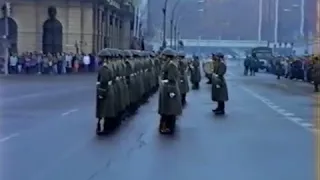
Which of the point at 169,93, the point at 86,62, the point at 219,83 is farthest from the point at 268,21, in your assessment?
the point at 169,93

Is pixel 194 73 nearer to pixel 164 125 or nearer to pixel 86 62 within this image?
pixel 164 125

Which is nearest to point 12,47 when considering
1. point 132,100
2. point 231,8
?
point 132,100

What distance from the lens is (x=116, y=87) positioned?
64.1 ft

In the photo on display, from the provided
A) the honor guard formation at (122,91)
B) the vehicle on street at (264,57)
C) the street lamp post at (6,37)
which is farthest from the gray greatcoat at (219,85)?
the vehicle on street at (264,57)

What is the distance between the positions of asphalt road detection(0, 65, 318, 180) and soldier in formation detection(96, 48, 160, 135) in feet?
1.32

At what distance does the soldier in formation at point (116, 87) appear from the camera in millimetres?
18312

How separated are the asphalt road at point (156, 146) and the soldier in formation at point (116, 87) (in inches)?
15.9

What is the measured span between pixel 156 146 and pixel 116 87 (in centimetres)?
361

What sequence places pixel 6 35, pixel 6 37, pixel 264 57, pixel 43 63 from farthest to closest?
pixel 264 57 → pixel 6 35 → pixel 6 37 → pixel 43 63

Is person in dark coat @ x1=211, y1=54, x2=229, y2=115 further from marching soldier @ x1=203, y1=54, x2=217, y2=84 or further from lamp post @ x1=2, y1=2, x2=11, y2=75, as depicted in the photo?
lamp post @ x1=2, y1=2, x2=11, y2=75

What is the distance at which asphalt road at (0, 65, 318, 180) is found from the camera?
12.6 metres

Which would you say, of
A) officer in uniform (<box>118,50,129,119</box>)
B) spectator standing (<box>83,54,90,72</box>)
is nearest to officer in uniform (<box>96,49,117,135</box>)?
officer in uniform (<box>118,50,129,119</box>)

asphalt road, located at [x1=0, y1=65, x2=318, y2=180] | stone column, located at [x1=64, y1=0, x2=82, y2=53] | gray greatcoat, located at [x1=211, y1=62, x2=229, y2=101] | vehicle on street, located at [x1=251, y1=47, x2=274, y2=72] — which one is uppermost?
stone column, located at [x1=64, y1=0, x2=82, y2=53]

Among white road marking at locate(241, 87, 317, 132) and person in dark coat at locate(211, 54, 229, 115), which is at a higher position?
person in dark coat at locate(211, 54, 229, 115)
